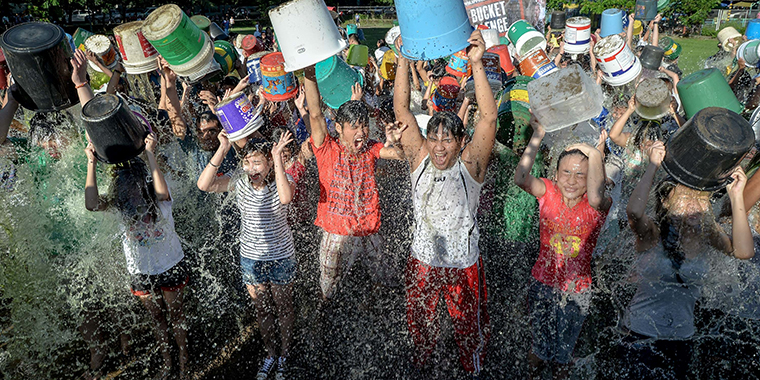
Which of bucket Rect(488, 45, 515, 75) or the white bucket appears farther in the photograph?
bucket Rect(488, 45, 515, 75)

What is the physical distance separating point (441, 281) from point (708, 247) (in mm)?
1542

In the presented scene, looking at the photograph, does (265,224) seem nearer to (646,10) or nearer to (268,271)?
(268,271)

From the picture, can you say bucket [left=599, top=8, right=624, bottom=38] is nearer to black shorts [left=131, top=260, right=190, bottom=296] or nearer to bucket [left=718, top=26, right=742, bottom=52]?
bucket [left=718, top=26, right=742, bottom=52]

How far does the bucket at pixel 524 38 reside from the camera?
5.17m

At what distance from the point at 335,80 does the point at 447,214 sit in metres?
1.88

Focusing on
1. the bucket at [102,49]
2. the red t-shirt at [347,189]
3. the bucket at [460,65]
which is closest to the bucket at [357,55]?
the bucket at [460,65]

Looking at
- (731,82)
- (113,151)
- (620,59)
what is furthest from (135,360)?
(731,82)

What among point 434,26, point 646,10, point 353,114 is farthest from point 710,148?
point 646,10

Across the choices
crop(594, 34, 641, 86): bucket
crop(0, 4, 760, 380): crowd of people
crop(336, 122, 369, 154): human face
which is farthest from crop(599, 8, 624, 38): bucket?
crop(336, 122, 369, 154): human face

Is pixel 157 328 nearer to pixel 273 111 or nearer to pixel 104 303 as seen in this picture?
pixel 104 303

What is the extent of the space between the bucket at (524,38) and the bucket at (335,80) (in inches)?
80.9

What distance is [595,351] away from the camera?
3260 mm

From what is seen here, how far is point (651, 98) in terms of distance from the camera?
3.52 m

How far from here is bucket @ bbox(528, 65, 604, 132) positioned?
3.21m
